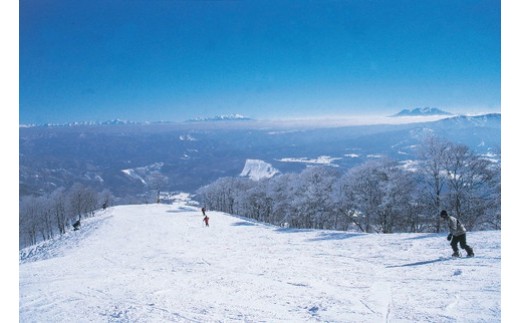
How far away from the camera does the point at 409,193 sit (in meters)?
40.0

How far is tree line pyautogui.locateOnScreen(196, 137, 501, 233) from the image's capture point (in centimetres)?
3512

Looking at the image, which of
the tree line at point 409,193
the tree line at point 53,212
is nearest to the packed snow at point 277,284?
the tree line at point 409,193

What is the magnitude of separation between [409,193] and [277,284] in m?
33.9

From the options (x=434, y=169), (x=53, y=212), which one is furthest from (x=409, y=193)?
(x=53, y=212)

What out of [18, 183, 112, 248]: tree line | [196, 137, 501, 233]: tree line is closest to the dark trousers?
[196, 137, 501, 233]: tree line

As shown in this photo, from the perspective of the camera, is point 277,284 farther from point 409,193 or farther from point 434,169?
point 409,193

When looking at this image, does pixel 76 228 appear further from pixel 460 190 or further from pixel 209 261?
pixel 460 190

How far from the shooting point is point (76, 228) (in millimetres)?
38719

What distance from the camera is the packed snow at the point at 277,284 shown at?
8453 mm

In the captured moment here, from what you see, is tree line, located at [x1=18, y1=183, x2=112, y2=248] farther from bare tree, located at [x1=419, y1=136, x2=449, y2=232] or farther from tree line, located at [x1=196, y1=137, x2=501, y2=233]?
bare tree, located at [x1=419, y1=136, x2=449, y2=232]

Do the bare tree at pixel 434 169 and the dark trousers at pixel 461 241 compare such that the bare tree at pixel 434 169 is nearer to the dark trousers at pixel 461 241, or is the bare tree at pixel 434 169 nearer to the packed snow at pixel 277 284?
the packed snow at pixel 277 284

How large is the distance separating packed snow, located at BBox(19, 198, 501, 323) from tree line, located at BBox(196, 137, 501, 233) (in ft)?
62.6
